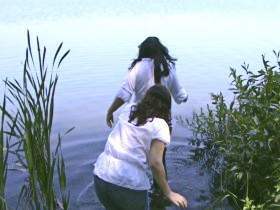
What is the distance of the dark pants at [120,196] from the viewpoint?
3.71 meters

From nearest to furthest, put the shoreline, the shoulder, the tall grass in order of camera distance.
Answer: the tall grass, the shoulder, the shoreline

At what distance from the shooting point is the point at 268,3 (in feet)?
74.6

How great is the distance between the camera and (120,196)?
3.72 meters

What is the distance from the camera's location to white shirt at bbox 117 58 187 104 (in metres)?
5.30

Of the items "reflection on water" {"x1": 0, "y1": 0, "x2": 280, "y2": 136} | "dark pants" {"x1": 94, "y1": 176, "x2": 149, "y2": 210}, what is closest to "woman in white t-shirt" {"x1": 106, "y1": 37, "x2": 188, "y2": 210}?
"dark pants" {"x1": 94, "y1": 176, "x2": 149, "y2": 210}

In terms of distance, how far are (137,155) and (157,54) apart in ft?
5.99

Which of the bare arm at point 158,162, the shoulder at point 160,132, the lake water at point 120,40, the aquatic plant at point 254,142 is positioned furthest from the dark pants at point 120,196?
the lake water at point 120,40

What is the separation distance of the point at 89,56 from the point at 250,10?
10091 mm

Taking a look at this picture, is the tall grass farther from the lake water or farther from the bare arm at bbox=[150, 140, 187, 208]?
the lake water

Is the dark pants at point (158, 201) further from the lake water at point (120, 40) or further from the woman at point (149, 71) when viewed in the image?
the lake water at point (120, 40)

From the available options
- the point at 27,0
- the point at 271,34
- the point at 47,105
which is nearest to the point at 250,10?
the point at 271,34

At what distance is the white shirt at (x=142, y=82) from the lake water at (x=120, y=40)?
235 cm

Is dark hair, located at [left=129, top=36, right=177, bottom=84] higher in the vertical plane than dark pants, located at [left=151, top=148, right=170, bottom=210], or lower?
higher

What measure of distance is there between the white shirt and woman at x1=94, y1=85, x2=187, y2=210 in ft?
4.91
